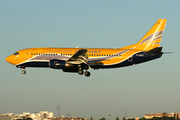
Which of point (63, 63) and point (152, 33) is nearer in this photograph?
point (63, 63)

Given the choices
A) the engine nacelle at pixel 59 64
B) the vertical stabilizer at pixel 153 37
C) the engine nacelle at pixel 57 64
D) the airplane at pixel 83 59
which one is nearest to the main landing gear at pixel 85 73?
the airplane at pixel 83 59

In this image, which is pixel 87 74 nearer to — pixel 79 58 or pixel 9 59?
pixel 79 58

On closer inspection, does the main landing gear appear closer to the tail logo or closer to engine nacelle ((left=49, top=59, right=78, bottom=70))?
engine nacelle ((left=49, top=59, right=78, bottom=70))

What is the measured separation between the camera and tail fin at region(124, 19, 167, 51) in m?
64.5

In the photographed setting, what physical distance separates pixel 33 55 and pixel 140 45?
21.4m

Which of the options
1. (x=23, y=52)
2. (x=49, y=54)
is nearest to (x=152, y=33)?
(x=49, y=54)

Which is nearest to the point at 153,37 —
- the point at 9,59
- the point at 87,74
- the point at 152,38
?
the point at 152,38

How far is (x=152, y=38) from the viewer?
65000 millimetres

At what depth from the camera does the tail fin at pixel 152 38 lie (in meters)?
64.5

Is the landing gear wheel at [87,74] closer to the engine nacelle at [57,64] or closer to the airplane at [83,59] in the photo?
A: the airplane at [83,59]

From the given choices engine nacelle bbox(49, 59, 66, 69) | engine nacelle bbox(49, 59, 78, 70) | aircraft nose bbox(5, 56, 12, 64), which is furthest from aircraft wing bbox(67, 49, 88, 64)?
aircraft nose bbox(5, 56, 12, 64)

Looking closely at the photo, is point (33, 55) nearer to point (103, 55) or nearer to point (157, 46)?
point (103, 55)

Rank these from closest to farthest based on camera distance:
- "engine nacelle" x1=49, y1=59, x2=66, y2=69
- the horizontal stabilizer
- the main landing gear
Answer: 1. "engine nacelle" x1=49, y1=59, x2=66, y2=69
2. the horizontal stabilizer
3. the main landing gear

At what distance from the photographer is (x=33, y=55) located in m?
61.8
